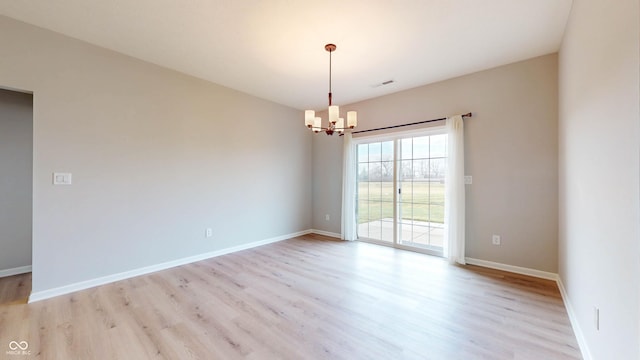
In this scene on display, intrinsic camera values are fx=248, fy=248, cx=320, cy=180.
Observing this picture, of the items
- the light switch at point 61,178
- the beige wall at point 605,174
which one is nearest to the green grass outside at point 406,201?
the beige wall at point 605,174

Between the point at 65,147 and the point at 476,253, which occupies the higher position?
the point at 65,147

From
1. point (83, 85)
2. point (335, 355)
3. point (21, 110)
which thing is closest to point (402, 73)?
point (335, 355)

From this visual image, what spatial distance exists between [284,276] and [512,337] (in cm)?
239

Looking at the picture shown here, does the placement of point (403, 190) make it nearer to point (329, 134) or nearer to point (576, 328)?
point (329, 134)

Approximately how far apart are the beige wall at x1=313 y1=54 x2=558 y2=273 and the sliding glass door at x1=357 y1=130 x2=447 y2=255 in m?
0.45

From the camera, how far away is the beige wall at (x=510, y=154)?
315cm

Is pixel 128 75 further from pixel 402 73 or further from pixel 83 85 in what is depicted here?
pixel 402 73

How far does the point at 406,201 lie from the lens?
4.49 metres

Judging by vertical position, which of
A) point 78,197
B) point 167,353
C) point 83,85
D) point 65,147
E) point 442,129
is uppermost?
point 83,85

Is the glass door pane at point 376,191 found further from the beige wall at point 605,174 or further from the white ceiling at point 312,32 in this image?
the beige wall at point 605,174

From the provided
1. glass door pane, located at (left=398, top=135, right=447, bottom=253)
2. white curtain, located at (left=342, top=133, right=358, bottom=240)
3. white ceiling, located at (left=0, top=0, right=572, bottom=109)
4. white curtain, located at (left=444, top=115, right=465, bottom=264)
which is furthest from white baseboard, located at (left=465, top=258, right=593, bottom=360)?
white ceiling, located at (left=0, top=0, right=572, bottom=109)

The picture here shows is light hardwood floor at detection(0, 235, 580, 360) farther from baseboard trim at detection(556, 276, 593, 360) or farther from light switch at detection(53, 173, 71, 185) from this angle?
light switch at detection(53, 173, 71, 185)

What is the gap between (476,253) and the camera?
12.1 ft

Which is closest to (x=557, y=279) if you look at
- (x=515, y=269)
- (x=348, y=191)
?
(x=515, y=269)
